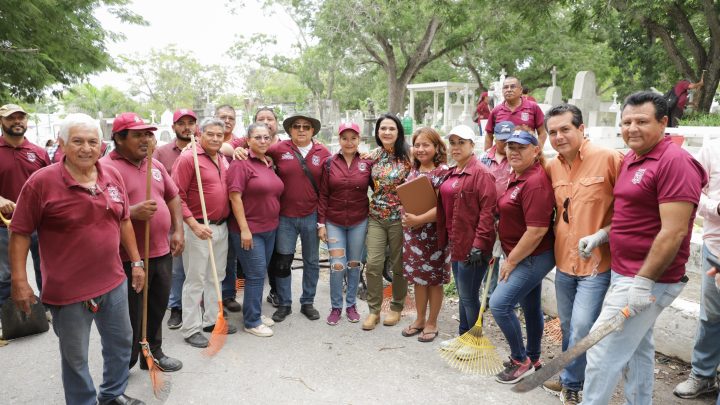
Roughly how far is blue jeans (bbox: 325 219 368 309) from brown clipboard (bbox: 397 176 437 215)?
2.18 ft

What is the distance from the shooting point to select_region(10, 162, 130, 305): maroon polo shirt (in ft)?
8.49

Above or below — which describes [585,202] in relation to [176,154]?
below

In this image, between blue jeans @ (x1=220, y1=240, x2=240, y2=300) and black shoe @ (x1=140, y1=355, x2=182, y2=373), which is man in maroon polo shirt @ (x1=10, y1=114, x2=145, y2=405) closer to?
black shoe @ (x1=140, y1=355, x2=182, y2=373)

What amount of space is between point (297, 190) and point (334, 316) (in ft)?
4.32

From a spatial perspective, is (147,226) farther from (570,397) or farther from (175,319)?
(570,397)

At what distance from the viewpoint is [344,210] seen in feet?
14.8

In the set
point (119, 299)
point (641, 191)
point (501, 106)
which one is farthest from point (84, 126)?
point (501, 106)

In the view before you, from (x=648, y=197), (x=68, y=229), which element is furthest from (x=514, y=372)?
(x=68, y=229)

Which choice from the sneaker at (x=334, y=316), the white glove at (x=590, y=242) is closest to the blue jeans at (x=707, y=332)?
the white glove at (x=590, y=242)

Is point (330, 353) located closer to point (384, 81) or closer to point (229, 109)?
point (229, 109)

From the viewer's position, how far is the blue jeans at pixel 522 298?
3.32 m

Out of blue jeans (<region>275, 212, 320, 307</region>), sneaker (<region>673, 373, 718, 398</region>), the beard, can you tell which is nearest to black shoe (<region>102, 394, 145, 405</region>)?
blue jeans (<region>275, 212, 320, 307</region>)

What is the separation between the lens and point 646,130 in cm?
254

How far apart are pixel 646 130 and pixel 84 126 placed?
313 cm
